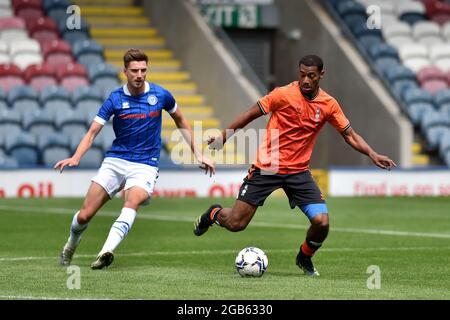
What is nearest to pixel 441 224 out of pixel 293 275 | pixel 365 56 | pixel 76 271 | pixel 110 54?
pixel 293 275

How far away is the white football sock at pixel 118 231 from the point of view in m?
12.7

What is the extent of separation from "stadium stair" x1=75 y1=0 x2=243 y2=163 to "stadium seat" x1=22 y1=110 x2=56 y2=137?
3146 mm

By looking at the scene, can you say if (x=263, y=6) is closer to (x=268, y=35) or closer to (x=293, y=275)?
(x=268, y=35)

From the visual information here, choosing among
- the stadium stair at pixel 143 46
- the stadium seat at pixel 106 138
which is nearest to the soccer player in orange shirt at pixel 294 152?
the stadium seat at pixel 106 138

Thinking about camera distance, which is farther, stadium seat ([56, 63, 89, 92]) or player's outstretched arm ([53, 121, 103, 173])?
stadium seat ([56, 63, 89, 92])

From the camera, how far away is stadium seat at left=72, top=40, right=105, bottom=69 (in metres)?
31.7

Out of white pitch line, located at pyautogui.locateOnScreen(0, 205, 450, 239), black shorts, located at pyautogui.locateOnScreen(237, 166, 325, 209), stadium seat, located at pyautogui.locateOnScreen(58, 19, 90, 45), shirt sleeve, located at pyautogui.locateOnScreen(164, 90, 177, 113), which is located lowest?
white pitch line, located at pyautogui.locateOnScreen(0, 205, 450, 239)

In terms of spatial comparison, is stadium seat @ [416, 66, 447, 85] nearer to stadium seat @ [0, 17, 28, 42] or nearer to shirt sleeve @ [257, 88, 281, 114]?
stadium seat @ [0, 17, 28, 42]

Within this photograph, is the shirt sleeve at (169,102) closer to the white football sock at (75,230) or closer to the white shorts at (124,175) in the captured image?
the white shorts at (124,175)

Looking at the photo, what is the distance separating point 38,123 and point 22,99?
103 centimetres

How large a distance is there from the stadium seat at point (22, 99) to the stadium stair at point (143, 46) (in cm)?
294

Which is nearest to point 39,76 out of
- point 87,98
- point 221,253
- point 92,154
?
point 87,98

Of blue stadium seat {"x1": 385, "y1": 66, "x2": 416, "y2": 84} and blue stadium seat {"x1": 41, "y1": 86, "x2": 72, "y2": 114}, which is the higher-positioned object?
blue stadium seat {"x1": 385, "y1": 66, "x2": 416, "y2": 84}

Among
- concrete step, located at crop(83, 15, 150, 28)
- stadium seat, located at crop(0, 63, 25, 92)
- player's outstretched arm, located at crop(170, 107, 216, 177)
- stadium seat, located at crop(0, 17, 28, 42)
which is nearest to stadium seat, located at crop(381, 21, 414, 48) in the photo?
concrete step, located at crop(83, 15, 150, 28)
